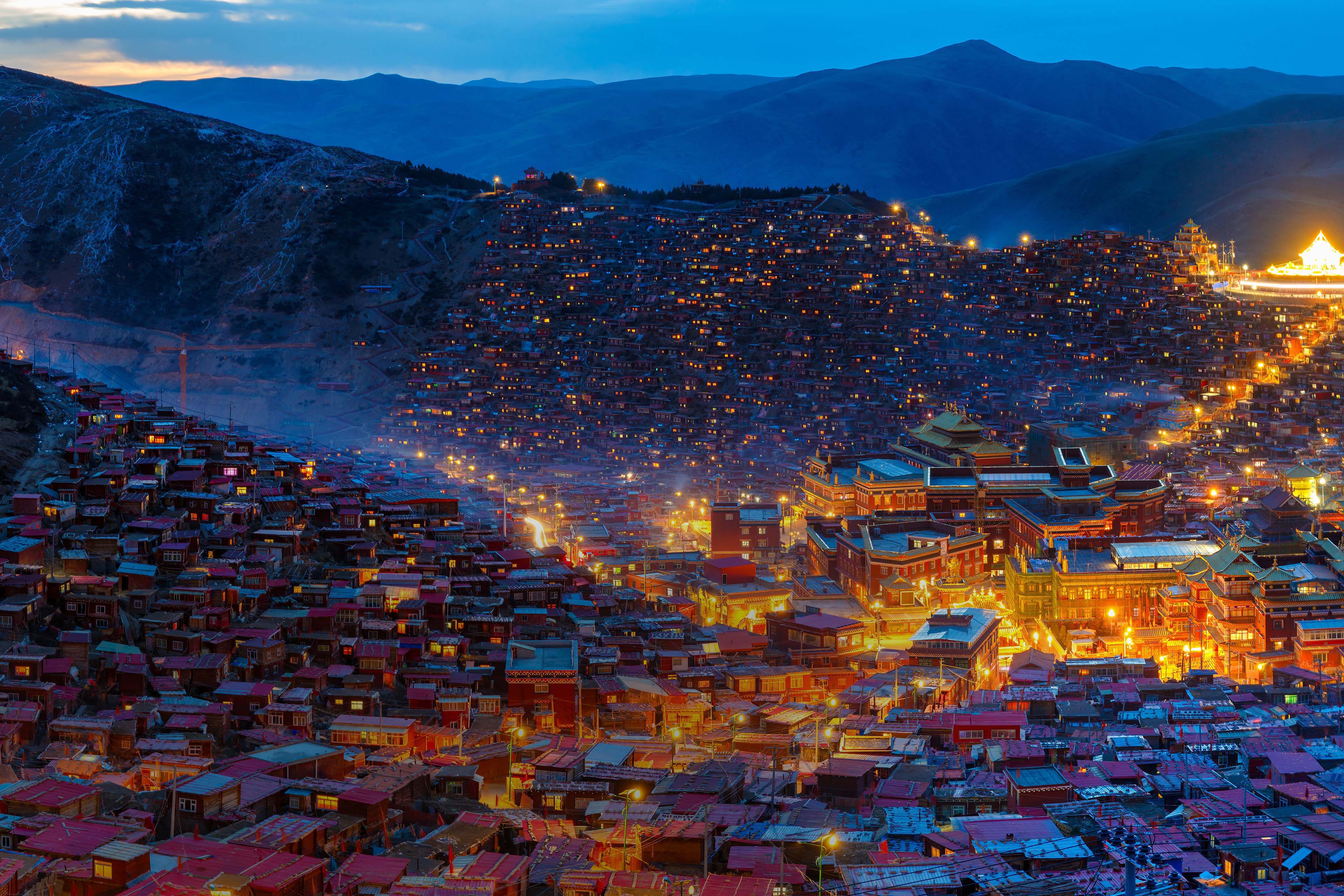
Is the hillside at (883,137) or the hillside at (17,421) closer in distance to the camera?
the hillside at (17,421)

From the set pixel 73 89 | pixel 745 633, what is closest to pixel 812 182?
pixel 73 89

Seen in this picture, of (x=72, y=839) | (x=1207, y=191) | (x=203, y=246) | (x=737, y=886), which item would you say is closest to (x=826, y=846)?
(x=737, y=886)

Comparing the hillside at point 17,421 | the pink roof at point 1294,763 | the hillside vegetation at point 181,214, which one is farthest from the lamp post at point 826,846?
the hillside vegetation at point 181,214

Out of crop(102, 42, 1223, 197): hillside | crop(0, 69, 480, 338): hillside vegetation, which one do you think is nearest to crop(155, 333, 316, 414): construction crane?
crop(0, 69, 480, 338): hillside vegetation

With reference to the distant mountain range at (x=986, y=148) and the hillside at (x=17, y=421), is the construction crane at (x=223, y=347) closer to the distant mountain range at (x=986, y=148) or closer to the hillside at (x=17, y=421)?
the hillside at (x=17, y=421)

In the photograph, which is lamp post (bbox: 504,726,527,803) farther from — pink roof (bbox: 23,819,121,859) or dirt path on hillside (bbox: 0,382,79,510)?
dirt path on hillside (bbox: 0,382,79,510)

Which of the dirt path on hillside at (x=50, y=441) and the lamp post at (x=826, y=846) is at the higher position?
the dirt path on hillside at (x=50, y=441)
